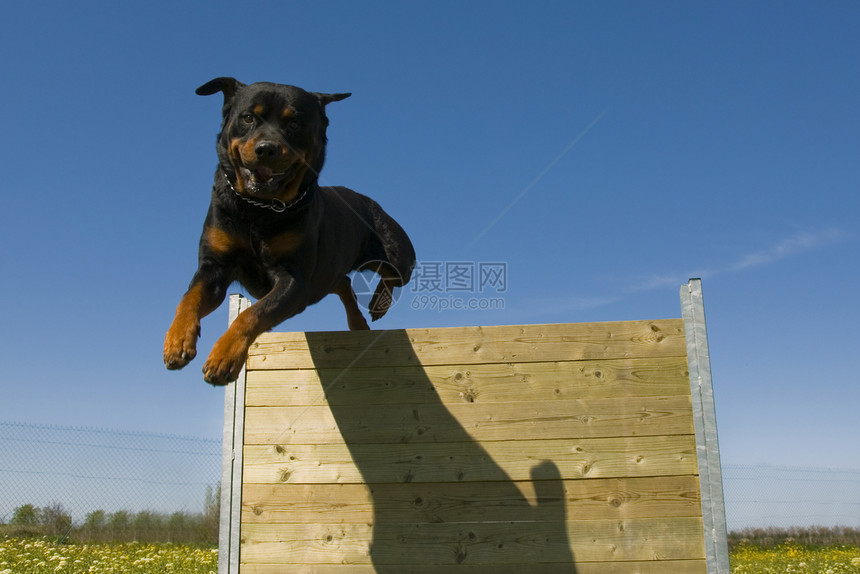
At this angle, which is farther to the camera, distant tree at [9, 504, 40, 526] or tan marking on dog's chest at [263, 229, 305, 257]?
distant tree at [9, 504, 40, 526]

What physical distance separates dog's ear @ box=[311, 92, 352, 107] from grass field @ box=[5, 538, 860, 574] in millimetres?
3764

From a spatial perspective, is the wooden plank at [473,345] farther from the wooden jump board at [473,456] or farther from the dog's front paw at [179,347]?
the dog's front paw at [179,347]

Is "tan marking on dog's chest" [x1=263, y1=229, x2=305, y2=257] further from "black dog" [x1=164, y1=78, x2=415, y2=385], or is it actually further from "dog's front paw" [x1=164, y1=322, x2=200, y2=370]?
"dog's front paw" [x1=164, y1=322, x2=200, y2=370]

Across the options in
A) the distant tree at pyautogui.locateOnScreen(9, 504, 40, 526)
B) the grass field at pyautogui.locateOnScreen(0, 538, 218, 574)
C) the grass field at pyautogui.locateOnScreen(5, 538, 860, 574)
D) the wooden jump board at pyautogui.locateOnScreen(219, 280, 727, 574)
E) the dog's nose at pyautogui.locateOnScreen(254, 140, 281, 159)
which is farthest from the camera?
the distant tree at pyautogui.locateOnScreen(9, 504, 40, 526)

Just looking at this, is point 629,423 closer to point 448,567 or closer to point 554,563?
point 554,563

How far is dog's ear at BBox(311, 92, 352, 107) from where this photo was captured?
3164mm

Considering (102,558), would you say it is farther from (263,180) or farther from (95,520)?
(263,180)

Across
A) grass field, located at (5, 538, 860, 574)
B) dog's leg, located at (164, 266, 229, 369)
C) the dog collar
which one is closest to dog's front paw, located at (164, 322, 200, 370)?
dog's leg, located at (164, 266, 229, 369)

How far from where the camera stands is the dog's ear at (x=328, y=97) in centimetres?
316

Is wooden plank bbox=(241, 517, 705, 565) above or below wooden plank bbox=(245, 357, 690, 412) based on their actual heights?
below

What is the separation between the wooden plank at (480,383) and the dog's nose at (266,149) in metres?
1.12

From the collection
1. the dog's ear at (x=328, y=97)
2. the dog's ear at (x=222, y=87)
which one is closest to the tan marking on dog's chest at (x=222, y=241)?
the dog's ear at (x=222, y=87)

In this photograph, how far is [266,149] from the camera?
2633 millimetres

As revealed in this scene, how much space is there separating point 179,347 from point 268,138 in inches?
36.9
